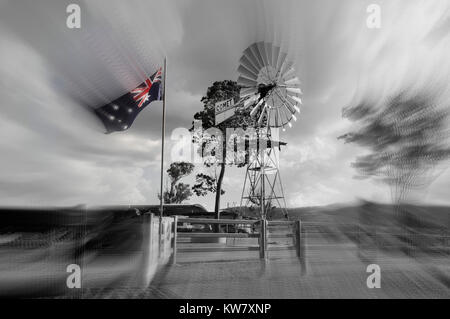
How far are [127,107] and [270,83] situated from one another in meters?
12.3

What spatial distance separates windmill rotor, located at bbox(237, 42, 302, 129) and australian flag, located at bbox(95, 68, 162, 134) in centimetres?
1073

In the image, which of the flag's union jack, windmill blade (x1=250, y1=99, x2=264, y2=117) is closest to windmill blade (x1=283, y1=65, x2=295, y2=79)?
windmill blade (x1=250, y1=99, x2=264, y2=117)

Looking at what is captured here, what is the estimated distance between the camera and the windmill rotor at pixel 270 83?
A: 65.8 feet

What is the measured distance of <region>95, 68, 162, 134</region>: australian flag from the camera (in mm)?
9414

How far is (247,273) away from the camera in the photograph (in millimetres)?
7836

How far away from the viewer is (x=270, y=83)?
807 inches

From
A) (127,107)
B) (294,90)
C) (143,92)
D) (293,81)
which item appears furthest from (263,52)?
(127,107)

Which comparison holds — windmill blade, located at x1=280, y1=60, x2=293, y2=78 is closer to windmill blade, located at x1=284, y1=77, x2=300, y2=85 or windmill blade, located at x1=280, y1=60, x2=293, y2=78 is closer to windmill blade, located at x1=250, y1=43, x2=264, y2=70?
windmill blade, located at x1=284, y1=77, x2=300, y2=85

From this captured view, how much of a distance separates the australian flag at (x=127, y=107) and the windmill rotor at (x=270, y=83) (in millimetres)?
10732

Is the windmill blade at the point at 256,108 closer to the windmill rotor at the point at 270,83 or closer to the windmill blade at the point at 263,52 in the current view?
the windmill rotor at the point at 270,83

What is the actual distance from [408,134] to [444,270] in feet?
24.9

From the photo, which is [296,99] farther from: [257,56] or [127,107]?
[127,107]
